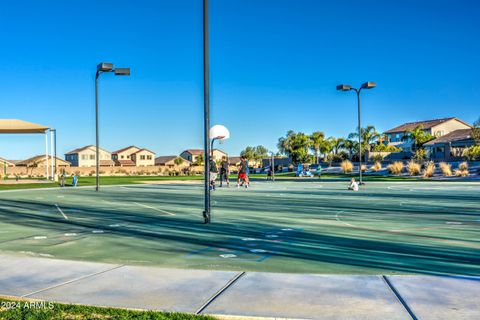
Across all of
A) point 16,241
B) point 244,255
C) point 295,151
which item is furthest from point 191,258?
point 295,151

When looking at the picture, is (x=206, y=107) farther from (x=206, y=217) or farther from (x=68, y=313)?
(x=68, y=313)

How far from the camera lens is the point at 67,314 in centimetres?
396

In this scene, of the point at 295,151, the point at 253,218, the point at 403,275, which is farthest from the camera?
the point at 295,151

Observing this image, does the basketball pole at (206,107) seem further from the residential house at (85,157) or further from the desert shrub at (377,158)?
the residential house at (85,157)

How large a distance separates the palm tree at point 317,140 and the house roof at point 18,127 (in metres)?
72.1

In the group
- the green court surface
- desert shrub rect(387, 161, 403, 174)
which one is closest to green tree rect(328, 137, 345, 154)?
desert shrub rect(387, 161, 403, 174)

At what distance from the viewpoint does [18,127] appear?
33219 millimetres

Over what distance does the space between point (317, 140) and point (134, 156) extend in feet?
217

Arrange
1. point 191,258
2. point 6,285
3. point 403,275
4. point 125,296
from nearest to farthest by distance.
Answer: point 125,296 < point 6,285 < point 403,275 < point 191,258

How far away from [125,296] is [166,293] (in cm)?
41

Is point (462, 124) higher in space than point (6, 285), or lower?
higher

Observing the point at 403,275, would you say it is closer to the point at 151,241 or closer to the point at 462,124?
the point at 151,241

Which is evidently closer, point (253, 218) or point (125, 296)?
point (125, 296)

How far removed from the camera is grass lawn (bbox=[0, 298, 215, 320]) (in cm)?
386
